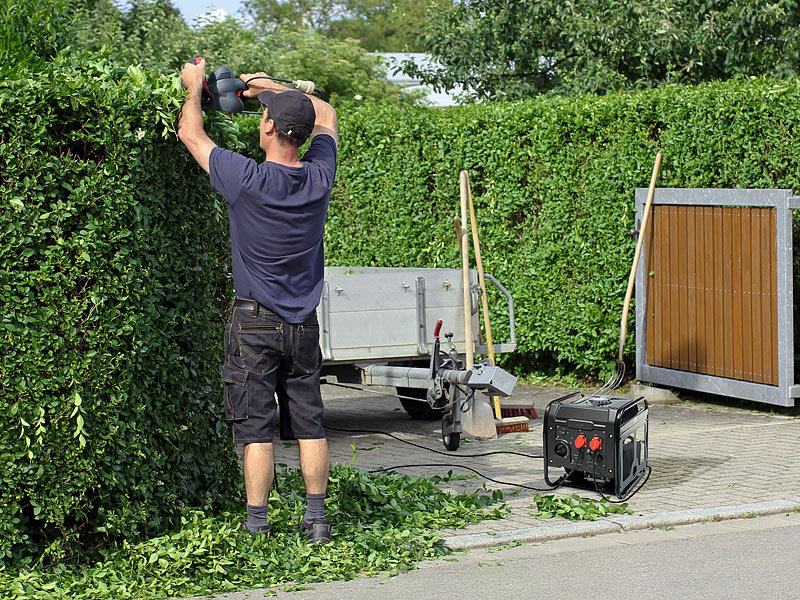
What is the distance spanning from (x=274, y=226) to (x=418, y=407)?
4821 mm

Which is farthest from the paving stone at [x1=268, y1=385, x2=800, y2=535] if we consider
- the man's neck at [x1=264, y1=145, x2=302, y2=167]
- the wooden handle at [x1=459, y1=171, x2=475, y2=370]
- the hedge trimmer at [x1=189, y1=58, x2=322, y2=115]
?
the hedge trimmer at [x1=189, y1=58, x2=322, y2=115]

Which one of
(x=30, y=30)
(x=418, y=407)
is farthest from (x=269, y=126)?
(x=418, y=407)

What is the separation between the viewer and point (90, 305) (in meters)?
5.10

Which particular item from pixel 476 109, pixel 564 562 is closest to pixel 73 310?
pixel 564 562

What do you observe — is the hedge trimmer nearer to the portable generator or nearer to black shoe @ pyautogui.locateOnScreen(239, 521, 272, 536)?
black shoe @ pyautogui.locateOnScreen(239, 521, 272, 536)

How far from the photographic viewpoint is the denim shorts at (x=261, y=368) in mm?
5414

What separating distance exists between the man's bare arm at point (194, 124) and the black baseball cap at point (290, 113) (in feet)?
0.99

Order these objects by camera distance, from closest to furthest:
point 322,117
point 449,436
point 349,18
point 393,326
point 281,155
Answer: point 281,155, point 322,117, point 449,436, point 393,326, point 349,18

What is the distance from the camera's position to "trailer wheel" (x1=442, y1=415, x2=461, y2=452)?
8281 millimetres

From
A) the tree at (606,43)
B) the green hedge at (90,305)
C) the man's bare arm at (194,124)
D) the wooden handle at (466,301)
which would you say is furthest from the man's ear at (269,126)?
the tree at (606,43)

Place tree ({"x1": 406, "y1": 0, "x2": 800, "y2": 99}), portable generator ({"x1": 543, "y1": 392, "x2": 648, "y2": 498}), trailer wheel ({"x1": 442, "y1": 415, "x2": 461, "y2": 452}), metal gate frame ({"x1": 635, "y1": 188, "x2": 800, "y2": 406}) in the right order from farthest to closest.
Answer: tree ({"x1": 406, "y1": 0, "x2": 800, "y2": 99}) < metal gate frame ({"x1": 635, "y1": 188, "x2": 800, "y2": 406}) < trailer wheel ({"x1": 442, "y1": 415, "x2": 461, "y2": 452}) < portable generator ({"x1": 543, "y1": 392, "x2": 648, "y2": 498})

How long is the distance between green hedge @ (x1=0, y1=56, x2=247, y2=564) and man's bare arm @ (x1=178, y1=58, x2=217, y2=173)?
0.06 m

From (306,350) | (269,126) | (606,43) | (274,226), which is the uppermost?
(606,43)

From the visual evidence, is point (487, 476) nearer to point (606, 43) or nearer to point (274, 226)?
point (274, 226)
